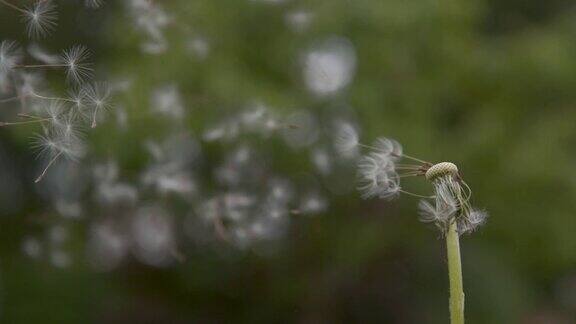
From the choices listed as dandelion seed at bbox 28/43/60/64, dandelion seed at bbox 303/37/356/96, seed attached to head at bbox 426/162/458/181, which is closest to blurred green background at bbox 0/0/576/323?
dandelion seed at bbox 303/37/356/96

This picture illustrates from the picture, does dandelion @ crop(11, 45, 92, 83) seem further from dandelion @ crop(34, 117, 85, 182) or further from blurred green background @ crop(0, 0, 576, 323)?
blurred green background @ crop(0, 0, 576, 323)

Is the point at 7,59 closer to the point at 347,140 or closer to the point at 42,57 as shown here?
the point at 42,57

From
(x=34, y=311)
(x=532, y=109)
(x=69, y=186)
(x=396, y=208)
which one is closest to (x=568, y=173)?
(x=532, y=109)

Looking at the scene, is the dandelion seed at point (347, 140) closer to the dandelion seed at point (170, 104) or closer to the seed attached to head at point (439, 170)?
the seed attached to head at point (439, 170)

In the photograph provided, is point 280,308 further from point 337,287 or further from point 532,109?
point 532,109

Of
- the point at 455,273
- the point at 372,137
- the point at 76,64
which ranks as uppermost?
the point at 372,137

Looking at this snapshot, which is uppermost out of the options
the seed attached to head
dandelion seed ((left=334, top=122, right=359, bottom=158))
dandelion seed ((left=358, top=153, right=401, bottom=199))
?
dandelion seed ((left=334, top=122, right=359, bottom=158))

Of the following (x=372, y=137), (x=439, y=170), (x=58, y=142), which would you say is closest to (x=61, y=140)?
(x=58, y=142)
